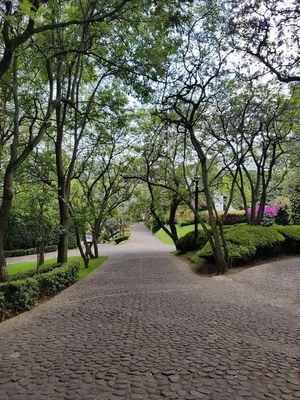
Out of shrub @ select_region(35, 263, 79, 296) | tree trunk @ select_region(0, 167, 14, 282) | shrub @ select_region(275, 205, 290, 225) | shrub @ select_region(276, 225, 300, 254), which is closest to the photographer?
tree trunk @ select_region(0, 167, 14, 282)

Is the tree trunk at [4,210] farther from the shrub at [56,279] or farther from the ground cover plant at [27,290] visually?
the shrub at [56,279]

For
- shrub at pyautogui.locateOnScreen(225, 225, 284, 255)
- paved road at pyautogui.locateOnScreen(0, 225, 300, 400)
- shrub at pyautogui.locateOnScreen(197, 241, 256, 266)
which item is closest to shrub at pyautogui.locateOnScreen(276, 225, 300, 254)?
shrub at pyautogui.locateOnScreen(225, 225, 284, 255)

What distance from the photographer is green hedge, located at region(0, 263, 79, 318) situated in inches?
305

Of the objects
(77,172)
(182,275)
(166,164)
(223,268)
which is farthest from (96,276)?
(166,164)

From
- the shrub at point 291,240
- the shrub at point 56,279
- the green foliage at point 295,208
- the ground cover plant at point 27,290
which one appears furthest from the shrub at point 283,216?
the ground cover plant at point 27,290

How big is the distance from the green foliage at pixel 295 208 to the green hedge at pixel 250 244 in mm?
10029

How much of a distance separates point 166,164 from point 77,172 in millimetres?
5218

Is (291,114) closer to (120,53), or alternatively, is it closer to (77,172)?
(120,53)

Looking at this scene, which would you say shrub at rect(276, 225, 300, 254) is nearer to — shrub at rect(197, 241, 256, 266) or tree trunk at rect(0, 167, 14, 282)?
shrub at rect(197, 241, 256, 266)

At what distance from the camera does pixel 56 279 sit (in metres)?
10.9

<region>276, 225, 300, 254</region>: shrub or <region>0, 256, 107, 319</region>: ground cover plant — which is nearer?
<region>0, 256, 107, 319</region>: ground cover plant

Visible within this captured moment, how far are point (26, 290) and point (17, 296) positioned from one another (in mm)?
441

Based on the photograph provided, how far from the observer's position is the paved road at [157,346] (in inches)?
152

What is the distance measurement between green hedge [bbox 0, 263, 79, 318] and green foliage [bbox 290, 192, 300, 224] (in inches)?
712
